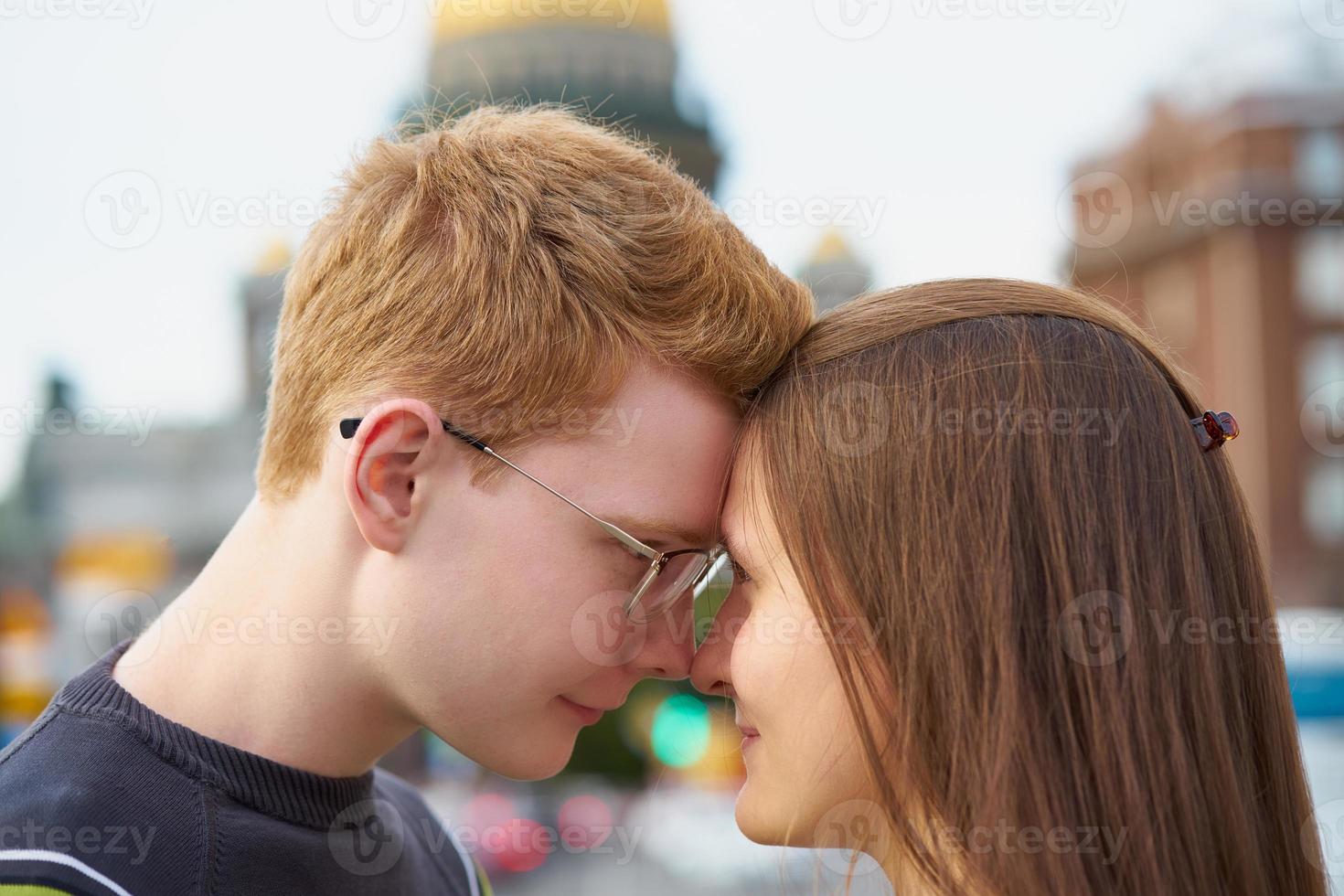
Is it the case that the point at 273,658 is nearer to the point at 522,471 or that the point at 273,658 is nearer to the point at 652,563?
the point at 522,471

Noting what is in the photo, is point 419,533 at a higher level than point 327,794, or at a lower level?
higher

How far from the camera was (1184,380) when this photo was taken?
6.93 ft

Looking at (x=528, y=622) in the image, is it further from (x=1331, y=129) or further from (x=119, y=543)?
(x=1331, y=129)

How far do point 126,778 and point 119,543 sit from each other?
25499 mm

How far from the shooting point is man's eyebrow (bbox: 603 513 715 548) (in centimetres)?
220

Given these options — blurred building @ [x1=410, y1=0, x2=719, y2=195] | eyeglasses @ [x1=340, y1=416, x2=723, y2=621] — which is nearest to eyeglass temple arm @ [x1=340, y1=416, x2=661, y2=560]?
eyeglasses @ [x1=340, y1=416, x2=723, y2=621]

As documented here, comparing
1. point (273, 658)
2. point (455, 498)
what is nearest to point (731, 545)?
point (455, 498)

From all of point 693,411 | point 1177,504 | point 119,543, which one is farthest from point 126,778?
point 119,543

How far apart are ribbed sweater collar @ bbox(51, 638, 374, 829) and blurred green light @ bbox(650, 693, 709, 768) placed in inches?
606

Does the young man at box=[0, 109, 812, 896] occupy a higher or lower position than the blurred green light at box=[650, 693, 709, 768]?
higher

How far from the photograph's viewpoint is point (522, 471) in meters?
2.19

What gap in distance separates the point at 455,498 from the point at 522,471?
0.14 metres

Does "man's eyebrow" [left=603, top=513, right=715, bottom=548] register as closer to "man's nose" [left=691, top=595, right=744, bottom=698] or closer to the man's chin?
"man's nose" [left=691, top=595, right=744, bottom=698]

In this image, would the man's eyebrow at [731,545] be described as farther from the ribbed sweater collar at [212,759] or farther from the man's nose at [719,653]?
the ribbed sweater collar at [212,759]
